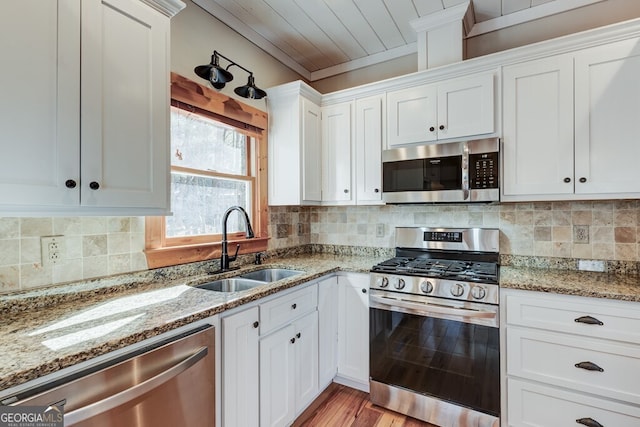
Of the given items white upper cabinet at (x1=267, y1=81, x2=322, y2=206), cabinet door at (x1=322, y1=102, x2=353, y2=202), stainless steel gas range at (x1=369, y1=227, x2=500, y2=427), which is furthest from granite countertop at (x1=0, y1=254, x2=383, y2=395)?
cabinet door at (x1=322, y1=102, x2=353, y2=202)

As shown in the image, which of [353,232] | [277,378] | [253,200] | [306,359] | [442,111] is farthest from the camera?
[353,232]

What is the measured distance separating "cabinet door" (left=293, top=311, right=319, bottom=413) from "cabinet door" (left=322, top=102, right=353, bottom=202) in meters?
1.03

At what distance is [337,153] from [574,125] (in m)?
1.57

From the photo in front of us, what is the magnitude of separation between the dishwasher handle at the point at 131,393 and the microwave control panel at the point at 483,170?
1862mm

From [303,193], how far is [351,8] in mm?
1366

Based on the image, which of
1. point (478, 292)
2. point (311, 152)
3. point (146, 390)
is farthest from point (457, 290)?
point (146, 390)

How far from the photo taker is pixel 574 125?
1.79 m

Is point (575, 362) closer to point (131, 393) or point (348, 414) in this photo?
point (348, 414)

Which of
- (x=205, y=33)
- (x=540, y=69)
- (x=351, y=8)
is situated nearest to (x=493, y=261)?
(x=540, y=69)

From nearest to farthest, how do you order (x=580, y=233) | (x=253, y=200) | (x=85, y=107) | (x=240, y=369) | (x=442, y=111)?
(x=85, y=107), (x=240, y=369), (x=580, y=233), (x=442, y=111), (x=253, y=200)

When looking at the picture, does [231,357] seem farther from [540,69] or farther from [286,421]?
[540,69]

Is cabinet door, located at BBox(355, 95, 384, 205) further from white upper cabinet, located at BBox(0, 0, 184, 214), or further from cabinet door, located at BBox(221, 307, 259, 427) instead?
white upper cabinet, located at BBox(0, 0, 184, 214)

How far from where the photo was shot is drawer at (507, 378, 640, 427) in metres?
1.49

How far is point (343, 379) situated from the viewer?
2.31 meters
